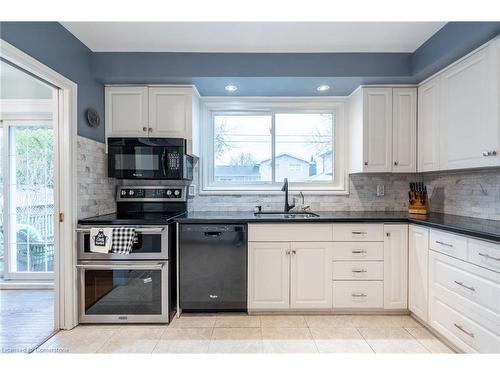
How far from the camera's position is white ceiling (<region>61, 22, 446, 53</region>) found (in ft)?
6.81

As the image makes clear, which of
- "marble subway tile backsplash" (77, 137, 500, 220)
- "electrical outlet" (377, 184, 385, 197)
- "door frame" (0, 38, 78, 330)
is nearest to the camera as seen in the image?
"door frame" (0, 38, 78, 330)

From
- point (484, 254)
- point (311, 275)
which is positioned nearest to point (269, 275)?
point (311, 275)

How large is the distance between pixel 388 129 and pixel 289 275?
1.71 meters

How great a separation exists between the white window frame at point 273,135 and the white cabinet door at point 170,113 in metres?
0.41

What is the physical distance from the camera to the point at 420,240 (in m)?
2.22

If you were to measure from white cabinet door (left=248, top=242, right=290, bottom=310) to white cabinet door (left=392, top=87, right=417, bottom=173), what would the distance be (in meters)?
1.49

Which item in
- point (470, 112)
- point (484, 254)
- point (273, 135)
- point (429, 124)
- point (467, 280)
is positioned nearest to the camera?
point (484, 254)

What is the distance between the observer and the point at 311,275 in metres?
2.38

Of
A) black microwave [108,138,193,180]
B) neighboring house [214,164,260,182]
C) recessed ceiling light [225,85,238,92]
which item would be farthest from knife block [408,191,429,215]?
black microwave [108,138,193,180]

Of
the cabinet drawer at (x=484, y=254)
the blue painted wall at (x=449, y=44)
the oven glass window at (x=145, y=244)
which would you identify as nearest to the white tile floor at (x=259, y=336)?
the oven glass window at (x=145, y=244)

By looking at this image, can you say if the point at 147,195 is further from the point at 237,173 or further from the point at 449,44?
the point at 449,44

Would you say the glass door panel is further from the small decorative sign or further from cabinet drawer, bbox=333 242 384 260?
cabinet drawer, bbox=333 242 384 260

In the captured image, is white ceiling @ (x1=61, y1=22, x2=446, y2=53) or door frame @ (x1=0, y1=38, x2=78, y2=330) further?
door frame @ (x1=0, y1=38, x2=78, y2=330)
